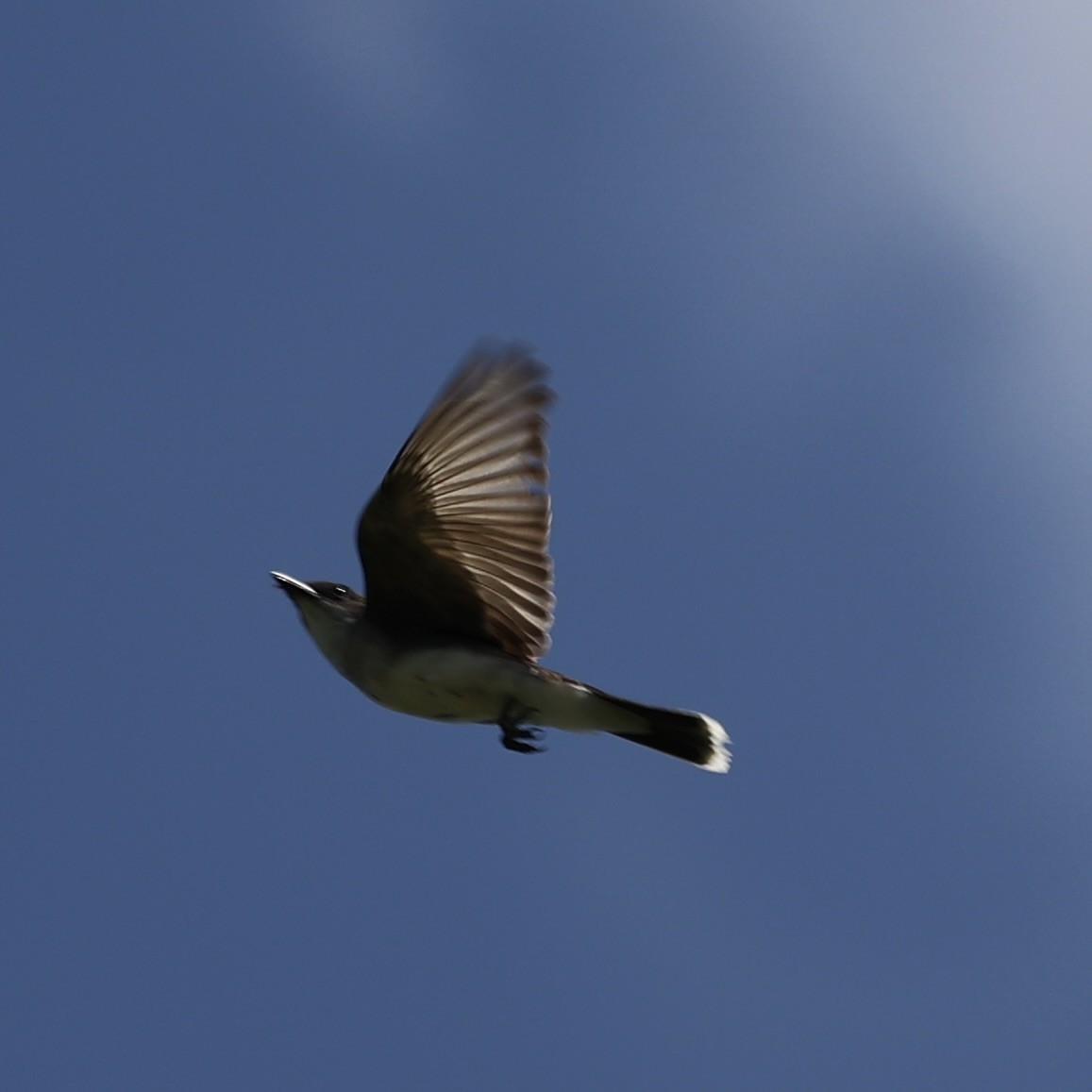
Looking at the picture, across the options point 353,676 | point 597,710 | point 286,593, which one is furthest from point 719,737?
point 286,593

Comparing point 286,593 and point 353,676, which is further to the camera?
point 286,593

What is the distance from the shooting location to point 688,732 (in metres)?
10.2

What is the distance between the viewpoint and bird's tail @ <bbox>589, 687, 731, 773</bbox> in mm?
10109

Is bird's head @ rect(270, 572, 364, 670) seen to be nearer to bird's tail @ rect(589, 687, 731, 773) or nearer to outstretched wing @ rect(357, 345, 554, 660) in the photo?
outstretched wing @ rect(357, 345, 554, 660)

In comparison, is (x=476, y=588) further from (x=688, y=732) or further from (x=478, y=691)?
(x=688, y=732)

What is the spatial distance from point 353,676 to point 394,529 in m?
0.99

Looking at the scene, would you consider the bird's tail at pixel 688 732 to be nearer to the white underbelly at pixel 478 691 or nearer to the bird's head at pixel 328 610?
the white underbelly at pixel 478 691

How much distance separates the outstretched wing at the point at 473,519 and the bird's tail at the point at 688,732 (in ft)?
2.65

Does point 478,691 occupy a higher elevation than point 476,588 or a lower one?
lower

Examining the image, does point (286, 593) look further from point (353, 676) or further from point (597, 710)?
point (597, 710)

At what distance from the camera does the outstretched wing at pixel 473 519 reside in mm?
9844

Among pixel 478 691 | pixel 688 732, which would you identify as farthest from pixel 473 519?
pixel 688 732

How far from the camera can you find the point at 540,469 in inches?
400

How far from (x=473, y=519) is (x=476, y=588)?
1.48ft
